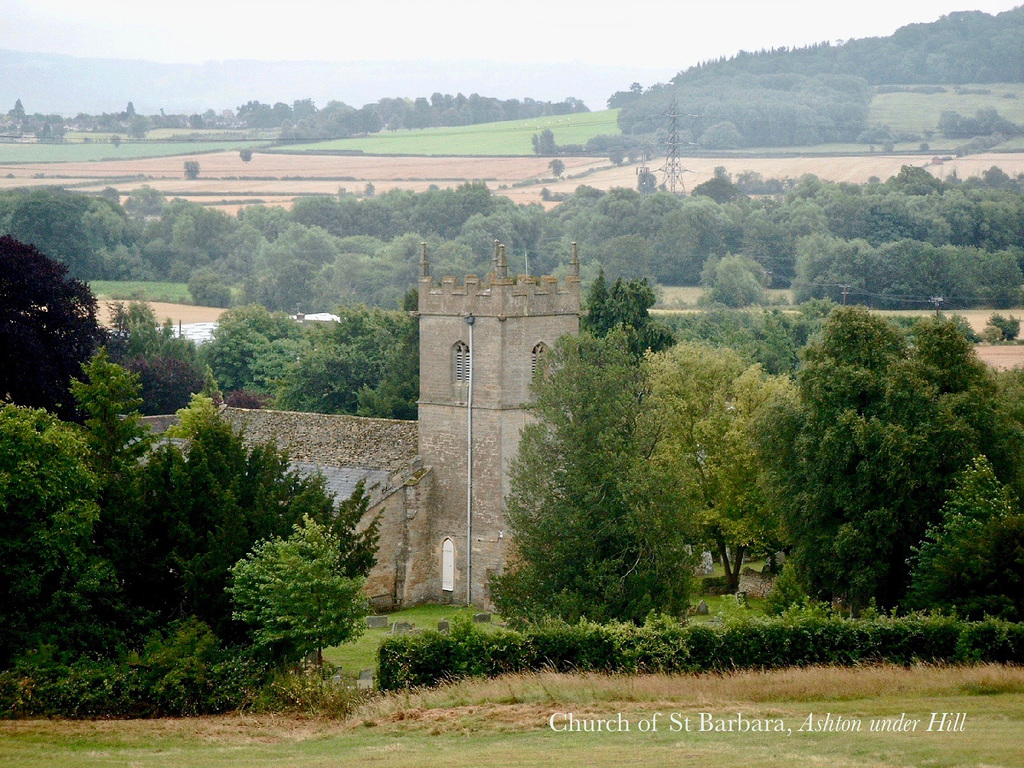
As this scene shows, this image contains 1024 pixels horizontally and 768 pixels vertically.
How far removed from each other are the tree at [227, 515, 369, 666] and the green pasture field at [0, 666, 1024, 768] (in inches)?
121

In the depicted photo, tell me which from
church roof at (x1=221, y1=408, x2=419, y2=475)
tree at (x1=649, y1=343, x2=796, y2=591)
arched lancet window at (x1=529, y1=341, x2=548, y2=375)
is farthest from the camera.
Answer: tree at (x1=649, y1=343, x2=796, y2=591)

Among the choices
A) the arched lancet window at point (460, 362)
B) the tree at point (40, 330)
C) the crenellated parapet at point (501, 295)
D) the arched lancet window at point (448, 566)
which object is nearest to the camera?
the tree at point (40, 330)

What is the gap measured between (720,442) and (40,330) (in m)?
22.2

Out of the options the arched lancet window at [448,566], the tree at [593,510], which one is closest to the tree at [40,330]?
the arched lancet window at [448,566]

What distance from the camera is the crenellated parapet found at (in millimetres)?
43219

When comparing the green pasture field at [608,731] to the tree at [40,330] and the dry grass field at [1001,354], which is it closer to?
the tree at [40,330]

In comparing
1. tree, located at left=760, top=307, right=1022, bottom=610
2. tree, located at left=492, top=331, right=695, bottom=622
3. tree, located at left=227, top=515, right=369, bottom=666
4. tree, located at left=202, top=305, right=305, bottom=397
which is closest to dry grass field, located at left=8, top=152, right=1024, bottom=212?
tree, located at left=202, top=305, right=305, bottom=397

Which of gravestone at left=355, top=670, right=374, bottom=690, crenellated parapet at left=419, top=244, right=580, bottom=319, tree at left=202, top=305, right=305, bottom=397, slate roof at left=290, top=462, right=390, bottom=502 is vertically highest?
crenellated parapet at left=419, top=244, right=580, bottom=319

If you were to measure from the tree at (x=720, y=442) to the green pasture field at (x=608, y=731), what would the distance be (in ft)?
53.4

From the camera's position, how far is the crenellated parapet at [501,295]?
142ft

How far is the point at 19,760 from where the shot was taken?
24.6m

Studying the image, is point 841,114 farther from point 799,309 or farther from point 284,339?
point 284,339

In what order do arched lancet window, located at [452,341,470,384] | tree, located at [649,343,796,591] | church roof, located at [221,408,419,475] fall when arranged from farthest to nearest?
tree, located at [649,343,796,591]
church roof, located at [221,408,419,475]
arched lancet window, located at [452,341,470,384]

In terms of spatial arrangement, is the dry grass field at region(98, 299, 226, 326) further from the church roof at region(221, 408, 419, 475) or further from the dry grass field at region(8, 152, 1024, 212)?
the church roof at region(221, 408, 419, 475)
